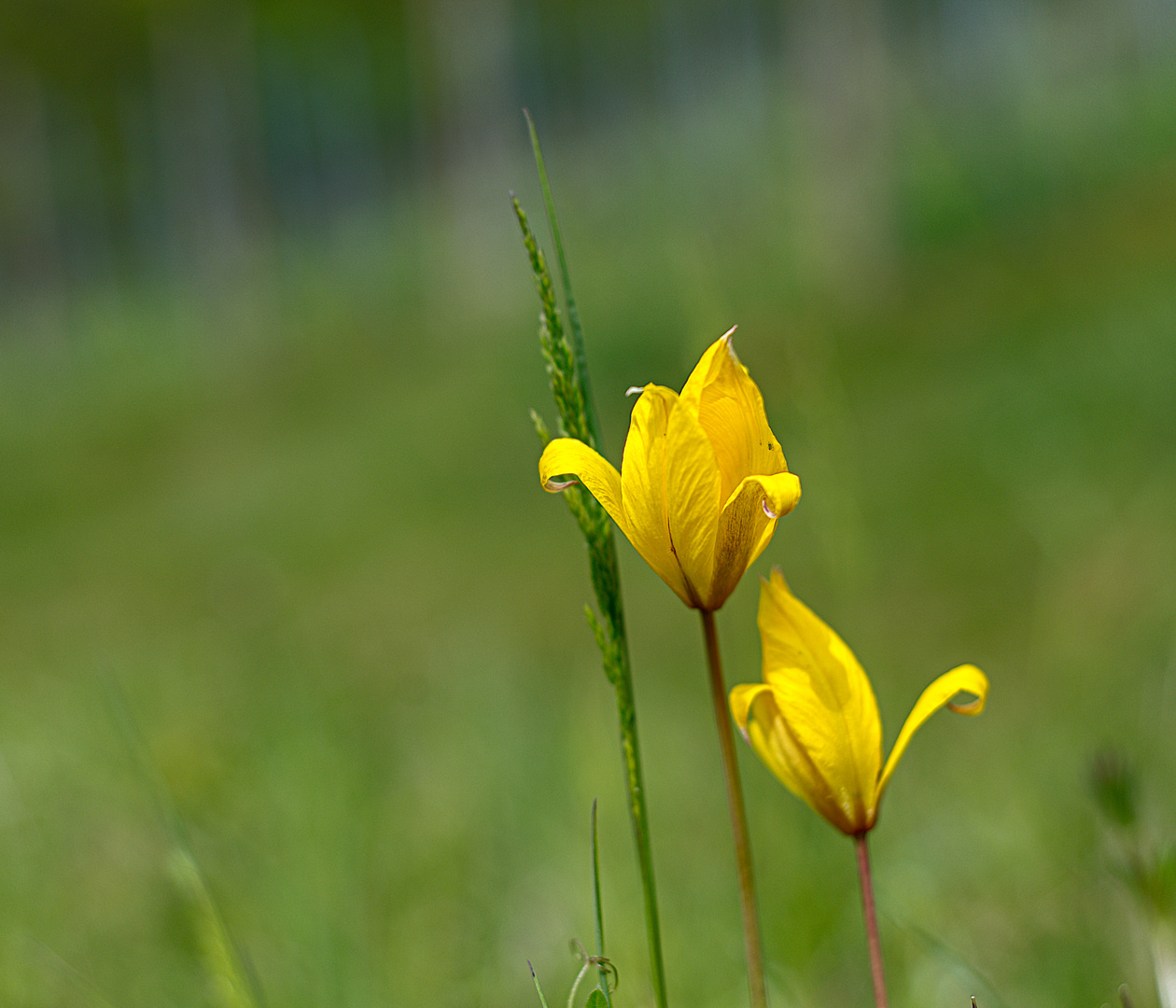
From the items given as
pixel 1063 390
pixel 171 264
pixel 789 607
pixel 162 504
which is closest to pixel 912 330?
pixel 1063 390

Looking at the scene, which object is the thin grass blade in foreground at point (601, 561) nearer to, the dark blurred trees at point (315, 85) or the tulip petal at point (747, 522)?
the tulip petal at point (747, 522)

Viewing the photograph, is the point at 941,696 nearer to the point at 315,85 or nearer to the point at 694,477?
the point at 694,477

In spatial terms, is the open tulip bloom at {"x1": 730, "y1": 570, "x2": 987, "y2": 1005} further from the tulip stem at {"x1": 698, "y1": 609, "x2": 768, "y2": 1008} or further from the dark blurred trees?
the dark blurred trees

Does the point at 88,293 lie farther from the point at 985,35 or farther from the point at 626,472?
the point at 626,472

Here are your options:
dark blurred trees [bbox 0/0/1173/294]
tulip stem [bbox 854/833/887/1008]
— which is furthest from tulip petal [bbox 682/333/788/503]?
dark blurred trees [bbox 0/0/1173/294]

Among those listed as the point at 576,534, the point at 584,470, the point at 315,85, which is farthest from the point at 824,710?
the point at 315,85

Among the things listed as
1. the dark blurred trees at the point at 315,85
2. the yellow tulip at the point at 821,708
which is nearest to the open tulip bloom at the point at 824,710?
the yellow tulip at the point at 821,708
